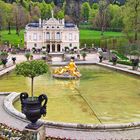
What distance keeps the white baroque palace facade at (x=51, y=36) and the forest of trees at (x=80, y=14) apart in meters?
11.8

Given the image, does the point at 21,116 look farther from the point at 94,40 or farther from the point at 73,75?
the point at 94,40

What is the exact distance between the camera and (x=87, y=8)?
11875cm

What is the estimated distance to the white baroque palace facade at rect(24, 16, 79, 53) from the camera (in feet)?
243

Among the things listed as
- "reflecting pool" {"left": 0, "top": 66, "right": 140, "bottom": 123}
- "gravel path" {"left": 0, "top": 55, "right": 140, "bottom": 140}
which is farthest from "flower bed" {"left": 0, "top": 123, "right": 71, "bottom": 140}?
"reflecting pool" {"left": 0, "top": 66, "right": 140, "bottom": 123}

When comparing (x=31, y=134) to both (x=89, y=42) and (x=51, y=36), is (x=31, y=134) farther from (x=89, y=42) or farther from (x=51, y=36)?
(x=89, y=42)

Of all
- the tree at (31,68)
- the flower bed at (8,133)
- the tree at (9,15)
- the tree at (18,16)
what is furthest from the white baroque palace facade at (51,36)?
the flower bed at (8,133)

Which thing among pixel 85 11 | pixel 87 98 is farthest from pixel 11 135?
pixel 85 11

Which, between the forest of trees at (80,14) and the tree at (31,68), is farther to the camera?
the forest of trees at (80,14)

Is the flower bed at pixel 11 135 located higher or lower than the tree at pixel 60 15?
lower

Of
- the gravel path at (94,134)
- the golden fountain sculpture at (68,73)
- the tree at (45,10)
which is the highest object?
the tree at (45,10)

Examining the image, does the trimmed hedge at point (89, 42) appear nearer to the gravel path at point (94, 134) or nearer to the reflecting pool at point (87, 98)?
the reflecting pool at point (87, 98)

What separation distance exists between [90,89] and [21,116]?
32.3 feet

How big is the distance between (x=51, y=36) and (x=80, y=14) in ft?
145

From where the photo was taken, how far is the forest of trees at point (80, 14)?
5694 centimetres
